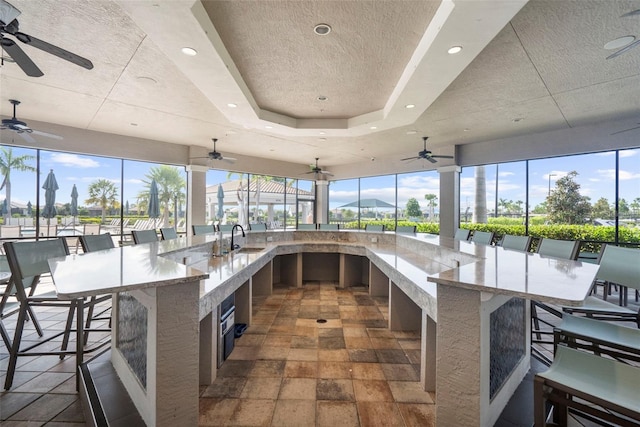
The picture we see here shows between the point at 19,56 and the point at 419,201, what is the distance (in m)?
8.58

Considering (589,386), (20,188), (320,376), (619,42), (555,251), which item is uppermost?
(619,42)

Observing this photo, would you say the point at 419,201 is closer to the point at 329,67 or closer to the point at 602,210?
the point at 602,210

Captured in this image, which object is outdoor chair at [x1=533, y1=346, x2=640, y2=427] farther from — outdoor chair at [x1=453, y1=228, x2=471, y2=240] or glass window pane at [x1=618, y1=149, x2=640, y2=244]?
glass window pane at [x1=618, y1=149, x2=640, y2=244]

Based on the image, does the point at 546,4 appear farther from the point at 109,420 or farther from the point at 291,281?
the point at 291,281

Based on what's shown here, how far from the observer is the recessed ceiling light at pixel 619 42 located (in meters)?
2.53

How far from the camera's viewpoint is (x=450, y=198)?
7094mm

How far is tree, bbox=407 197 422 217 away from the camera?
8.53 meters

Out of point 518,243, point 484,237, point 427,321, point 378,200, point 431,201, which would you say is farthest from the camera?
point 378,200

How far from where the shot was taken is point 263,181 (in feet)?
29.5

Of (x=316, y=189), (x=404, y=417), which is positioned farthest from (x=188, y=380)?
(x=316, y=189)

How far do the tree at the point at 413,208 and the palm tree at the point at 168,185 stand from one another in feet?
22.6

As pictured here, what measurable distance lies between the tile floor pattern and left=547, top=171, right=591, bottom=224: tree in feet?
18.4

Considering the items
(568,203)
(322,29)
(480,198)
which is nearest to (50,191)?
(322,29)

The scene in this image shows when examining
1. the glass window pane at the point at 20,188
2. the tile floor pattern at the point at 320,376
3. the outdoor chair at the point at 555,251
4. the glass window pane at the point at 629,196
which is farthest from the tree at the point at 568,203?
the glass window pane at the point at 20,188
